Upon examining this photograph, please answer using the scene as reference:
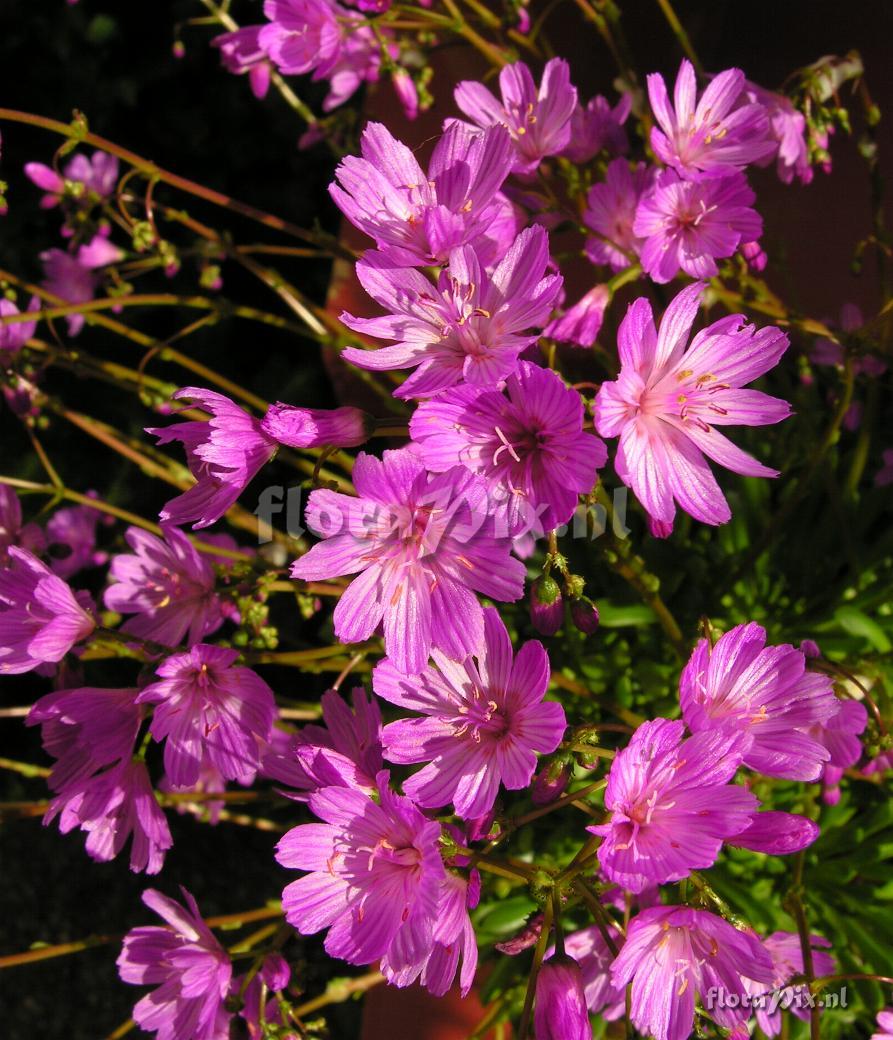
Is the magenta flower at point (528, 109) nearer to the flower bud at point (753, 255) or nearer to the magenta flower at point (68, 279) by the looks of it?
the flower bud at point (753, 255)

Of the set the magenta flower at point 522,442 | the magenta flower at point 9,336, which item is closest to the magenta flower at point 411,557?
the magenta flower at point 522,442

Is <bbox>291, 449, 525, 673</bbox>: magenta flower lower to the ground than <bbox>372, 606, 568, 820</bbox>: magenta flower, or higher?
higher

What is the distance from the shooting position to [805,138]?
→ 4.42 feet

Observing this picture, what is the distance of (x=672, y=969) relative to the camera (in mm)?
826

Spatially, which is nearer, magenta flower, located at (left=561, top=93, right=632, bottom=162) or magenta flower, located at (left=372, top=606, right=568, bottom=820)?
magenta flower, located at (left=372, top=606, right=568, bottom=820)

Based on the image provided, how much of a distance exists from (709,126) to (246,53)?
2.49 feet

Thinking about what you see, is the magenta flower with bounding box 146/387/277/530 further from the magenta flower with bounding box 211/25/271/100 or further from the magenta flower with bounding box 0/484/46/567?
the magenta flower with bounding box 211/25/271/100

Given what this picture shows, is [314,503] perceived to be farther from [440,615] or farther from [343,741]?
[343,741]

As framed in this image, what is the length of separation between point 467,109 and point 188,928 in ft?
3.58

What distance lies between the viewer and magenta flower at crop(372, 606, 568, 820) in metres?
0.83

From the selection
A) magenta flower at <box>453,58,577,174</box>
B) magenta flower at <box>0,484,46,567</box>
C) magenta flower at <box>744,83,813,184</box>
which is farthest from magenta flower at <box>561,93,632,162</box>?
magenta flower at <box>0,484,46,567</box>

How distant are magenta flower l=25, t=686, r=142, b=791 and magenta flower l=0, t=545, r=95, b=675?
0.17ft

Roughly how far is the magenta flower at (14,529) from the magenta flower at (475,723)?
650 millimetres

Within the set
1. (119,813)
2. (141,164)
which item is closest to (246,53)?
(141,164)
